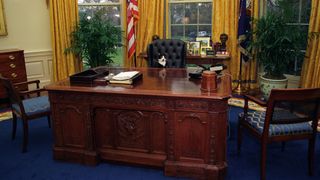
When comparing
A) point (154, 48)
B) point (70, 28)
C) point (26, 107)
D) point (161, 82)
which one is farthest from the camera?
point (70, 28)

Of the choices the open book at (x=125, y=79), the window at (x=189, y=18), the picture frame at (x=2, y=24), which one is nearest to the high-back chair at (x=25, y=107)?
the open book at (x=125, y=79)

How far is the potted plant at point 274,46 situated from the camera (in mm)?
4570

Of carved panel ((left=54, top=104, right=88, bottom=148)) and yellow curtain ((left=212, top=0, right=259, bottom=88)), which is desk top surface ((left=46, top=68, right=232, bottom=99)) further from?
yellow curtain ((left=212, top=0, right=259, bottom=88))

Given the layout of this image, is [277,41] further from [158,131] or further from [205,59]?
[158,131]

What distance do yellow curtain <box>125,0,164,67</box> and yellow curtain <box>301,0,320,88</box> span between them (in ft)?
7.73

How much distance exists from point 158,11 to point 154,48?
135 cm

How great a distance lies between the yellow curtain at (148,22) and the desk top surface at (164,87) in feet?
7.56

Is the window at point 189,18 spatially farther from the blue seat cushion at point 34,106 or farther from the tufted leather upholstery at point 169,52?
the blue seat cushion at point 34,106

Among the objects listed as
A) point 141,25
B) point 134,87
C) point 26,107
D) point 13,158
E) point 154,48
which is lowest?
point 13,158

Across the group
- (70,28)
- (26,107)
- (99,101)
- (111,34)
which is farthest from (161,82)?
(70,28)

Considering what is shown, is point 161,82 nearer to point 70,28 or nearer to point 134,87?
point 134,87

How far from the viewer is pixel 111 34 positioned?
545 cm

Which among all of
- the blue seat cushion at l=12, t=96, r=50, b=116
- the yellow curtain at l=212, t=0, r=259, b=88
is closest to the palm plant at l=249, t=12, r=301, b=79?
the yellow curtain at l=212, t=0, r=259, b=88

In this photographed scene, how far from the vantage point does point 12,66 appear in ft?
16.5
